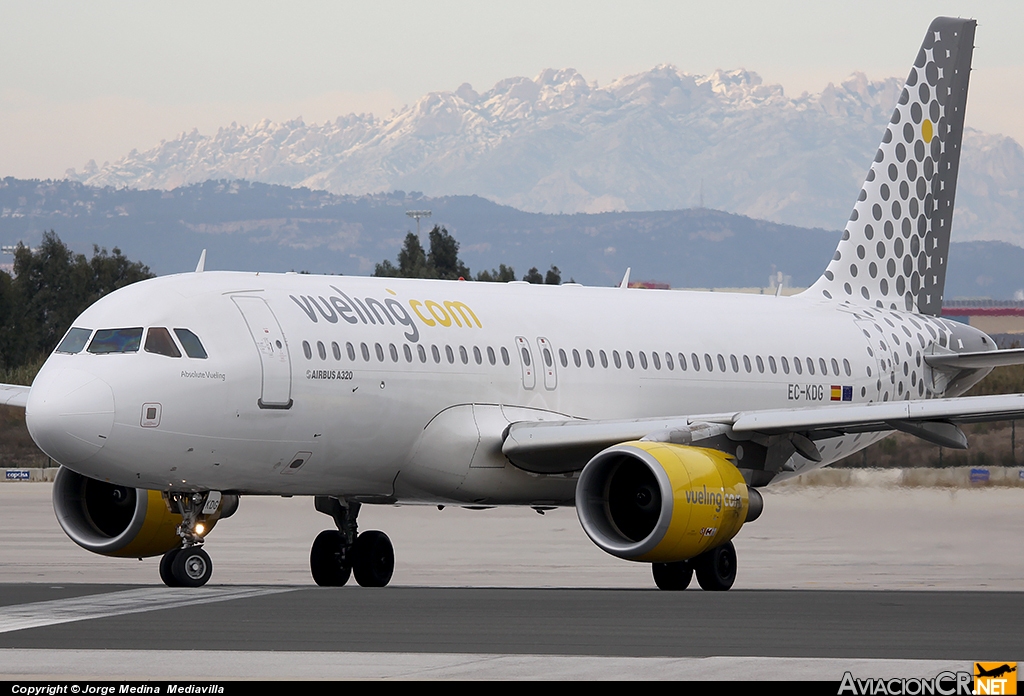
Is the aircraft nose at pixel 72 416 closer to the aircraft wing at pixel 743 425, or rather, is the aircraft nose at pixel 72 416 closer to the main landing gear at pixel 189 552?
the main landing gear at pixel 189 552

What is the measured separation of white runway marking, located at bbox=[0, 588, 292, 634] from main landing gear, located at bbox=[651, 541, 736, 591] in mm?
5452

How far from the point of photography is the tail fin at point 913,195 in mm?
31438

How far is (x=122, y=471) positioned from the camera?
1986 centimetres

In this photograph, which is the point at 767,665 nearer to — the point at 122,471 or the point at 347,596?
the point at 347,596

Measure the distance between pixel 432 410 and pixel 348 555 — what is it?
2973 mm

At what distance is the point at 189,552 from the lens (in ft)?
68.2

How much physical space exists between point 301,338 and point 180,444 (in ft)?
6.98

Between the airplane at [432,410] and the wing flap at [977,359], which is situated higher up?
the wing flap at [977,359]

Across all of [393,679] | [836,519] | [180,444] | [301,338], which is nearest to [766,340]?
[836,519]

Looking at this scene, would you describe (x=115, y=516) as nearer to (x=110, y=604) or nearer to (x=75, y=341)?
(x=75, y=341)

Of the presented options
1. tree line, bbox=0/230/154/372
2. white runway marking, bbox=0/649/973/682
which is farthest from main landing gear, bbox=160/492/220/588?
tree line, bbox=0/230/154/372

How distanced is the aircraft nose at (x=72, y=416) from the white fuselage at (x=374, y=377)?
0.02 metres

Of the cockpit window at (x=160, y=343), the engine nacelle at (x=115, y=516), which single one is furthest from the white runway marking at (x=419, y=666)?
the engine nacelle at (x=115, y=516)

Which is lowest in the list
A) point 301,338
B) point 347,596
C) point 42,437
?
point 347,596
